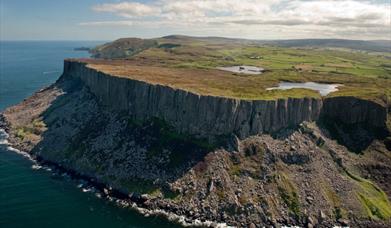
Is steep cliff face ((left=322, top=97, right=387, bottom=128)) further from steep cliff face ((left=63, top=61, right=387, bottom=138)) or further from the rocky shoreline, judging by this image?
the rocky shoreline

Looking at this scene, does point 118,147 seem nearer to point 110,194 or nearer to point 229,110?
point 110,194

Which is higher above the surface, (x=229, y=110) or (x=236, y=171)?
(x=229, y=110)

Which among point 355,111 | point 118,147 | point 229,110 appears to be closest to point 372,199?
point 355,111

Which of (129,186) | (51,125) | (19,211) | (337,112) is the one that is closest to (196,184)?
(129,186)

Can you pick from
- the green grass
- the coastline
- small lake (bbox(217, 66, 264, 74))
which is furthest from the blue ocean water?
small lake (bbox(217, 66, 264, 74))

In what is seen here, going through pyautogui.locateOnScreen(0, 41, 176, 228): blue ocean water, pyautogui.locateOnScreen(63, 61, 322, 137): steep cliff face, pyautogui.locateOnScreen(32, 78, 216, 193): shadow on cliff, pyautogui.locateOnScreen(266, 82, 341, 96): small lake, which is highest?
pyautogui.locateOnScreen(266, 82, 341, 96): small lake

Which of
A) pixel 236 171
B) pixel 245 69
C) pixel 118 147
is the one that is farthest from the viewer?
pixel 245 69

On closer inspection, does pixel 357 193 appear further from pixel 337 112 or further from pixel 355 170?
pixel 337 112

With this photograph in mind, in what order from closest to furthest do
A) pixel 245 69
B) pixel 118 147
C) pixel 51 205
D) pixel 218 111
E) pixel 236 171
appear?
pixel 51 205 → pixel 236 171 → pixel 218 111 → pixel 118 147 → pixel 245 69
